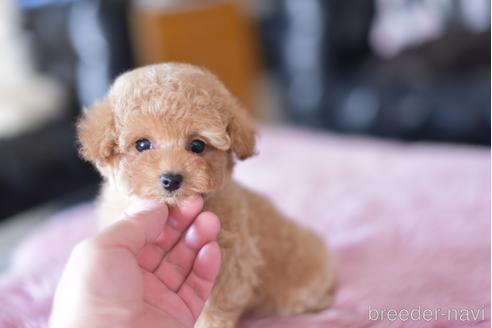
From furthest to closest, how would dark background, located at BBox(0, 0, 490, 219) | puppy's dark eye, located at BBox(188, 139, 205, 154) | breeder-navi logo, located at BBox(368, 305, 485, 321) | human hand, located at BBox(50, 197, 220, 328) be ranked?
dark background, located at BBox(0, 0, 490, 219) → breeder-navi logo, located at BBox(368, 305, 485, 321) → puppy's dark eye, located at BBox(188, 139, 205, 154) → human hand, located at BBox(50, 197, 220, 328)

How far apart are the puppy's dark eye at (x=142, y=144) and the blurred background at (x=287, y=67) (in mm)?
1702

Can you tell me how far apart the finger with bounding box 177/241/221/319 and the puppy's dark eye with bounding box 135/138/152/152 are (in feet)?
0.72

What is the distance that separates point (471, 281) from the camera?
137cm

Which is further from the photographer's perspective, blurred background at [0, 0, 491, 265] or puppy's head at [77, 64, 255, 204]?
blurred background at [0, 0, 491, 265]

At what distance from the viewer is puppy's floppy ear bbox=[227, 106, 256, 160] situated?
1096 millimetres

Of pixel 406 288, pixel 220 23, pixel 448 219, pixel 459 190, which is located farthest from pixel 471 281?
pixel 220 23

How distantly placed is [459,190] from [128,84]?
1.27 metres

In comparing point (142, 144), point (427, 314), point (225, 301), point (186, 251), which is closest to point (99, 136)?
point (142, 144)

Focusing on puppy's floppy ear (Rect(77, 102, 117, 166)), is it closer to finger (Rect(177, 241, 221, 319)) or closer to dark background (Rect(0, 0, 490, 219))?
finger (Rect(177, 241, 221, 319))

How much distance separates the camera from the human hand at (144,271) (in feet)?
3.14

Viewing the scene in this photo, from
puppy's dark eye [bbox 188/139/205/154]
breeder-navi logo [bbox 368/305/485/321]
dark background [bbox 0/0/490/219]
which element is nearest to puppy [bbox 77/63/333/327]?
puppy's dark eye [bbox 188/139/205/154]

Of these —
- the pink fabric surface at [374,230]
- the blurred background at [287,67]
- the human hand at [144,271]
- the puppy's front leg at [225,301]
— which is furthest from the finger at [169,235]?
the blurred background at [287,67]

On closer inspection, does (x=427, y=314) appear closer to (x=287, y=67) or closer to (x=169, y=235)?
(x=169, y=235)

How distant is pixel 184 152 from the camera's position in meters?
1.04
